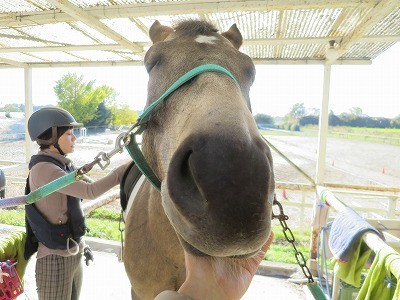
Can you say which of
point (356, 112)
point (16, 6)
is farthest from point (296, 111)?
point (16, 6)

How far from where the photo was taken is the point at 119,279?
4516mm

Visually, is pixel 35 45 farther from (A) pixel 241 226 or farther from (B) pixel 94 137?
(B) pixel 94 137

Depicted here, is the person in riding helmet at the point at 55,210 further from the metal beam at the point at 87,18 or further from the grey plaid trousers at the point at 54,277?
the metal beam at the point at 87,18

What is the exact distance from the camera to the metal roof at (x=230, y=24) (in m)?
3.12

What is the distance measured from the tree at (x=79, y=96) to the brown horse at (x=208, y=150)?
25.4 meters

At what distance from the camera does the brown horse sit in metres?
0.85

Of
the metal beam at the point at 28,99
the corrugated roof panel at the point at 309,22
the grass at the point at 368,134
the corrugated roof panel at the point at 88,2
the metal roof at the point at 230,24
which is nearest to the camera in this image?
the metal roof at the point at 230,24

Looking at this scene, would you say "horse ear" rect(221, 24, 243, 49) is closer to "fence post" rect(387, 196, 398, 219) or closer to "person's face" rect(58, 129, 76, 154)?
"person's face" rect(58, 129, 76, 154)

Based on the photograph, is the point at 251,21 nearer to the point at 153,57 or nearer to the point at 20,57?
the point at 153,57

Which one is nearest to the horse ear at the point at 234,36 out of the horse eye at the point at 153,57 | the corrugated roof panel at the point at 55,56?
the horse eye at the point at 153,57

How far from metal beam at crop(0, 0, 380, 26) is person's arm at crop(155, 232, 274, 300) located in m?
2.77

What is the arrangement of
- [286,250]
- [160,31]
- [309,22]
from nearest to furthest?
[160,31], [309,22], [286,250]

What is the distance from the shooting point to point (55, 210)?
8.13 ft

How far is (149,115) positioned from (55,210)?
1.57 meters
